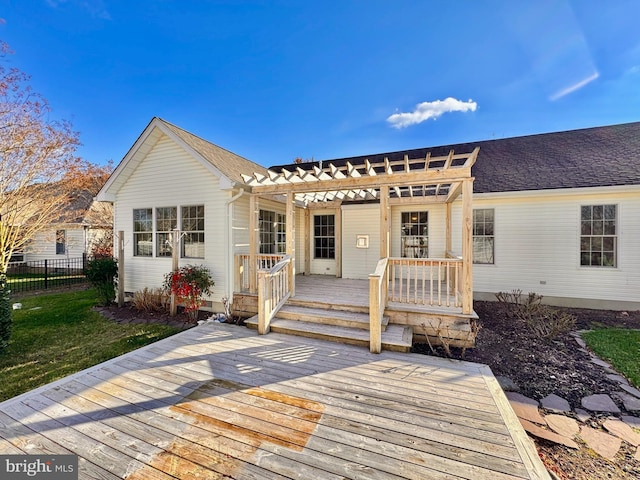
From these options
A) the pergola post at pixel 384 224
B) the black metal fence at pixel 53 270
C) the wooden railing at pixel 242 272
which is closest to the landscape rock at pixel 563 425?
the pergola post at pixel 384 224

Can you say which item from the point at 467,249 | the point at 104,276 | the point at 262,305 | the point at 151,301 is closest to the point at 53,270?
the point at 104,276

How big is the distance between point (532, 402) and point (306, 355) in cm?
315

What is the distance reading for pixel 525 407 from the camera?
3221mm

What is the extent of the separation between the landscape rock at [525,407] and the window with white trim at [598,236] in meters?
6.20

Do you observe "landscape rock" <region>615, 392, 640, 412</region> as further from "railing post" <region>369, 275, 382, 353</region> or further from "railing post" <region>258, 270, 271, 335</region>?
"railing post" <region>258, 270, 271, 335</region>

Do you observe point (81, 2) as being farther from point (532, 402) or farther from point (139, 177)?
point (532, 402)

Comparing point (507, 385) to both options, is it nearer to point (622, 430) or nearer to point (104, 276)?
point (622, 430)

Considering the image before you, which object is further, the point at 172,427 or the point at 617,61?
the point at 617,61

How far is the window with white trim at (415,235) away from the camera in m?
8.39

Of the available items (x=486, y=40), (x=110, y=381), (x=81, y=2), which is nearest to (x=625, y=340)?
(x=486, y=40)

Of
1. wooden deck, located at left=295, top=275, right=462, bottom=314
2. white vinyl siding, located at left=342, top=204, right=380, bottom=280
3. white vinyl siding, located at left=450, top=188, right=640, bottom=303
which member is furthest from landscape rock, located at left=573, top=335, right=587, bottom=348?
white vinyl siding, located at left=342, top=204, right=380, bottom=280

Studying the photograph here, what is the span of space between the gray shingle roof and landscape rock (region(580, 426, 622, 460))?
21.0 ft

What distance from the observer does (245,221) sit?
7238mm

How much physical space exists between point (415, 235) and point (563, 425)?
606 centimetres
